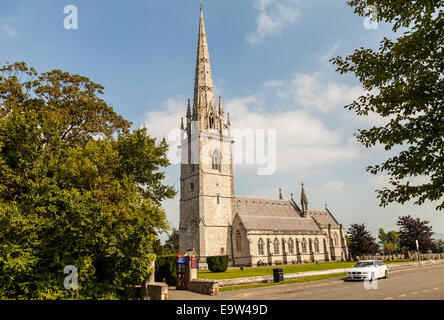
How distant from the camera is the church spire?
180 ft

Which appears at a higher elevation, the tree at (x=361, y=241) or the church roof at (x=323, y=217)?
the church roof at (x=323, y=217)

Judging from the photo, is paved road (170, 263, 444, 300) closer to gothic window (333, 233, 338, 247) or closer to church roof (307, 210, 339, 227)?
gothic window (333, 233, 338, 247)

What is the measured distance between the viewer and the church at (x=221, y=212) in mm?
48656

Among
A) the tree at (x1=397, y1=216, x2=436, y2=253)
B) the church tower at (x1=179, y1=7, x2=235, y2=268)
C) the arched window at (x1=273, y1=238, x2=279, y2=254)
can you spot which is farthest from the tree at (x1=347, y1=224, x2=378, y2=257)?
the church tower at (x1=179, y1=7, x2=235, y2=268)

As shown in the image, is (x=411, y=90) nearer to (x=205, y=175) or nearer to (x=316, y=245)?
(x=205, y=175)

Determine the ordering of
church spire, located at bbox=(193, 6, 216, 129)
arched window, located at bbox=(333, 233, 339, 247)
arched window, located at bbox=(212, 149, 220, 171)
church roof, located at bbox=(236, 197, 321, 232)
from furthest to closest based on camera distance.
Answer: arched window, located at bbox=(333, 233, 339, 247) → church spire, located at bbox=(193, 6, 216, 129) → arched window, located at bbox=(212, 149, 220, 171) → church roof, located at bbox=(236, 197, 321, 232)

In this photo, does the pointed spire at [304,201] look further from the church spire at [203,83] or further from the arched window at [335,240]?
the church spire at [203,83]

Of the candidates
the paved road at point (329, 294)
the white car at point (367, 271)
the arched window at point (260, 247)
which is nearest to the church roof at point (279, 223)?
the arched window at point (260, 247)

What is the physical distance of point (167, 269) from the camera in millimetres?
22781

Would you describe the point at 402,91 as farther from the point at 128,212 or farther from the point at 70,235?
the point at 70,235

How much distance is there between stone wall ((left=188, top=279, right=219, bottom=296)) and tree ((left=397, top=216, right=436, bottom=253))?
4797 cm

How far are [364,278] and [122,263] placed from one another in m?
15.4

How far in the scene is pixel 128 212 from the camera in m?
14.9
